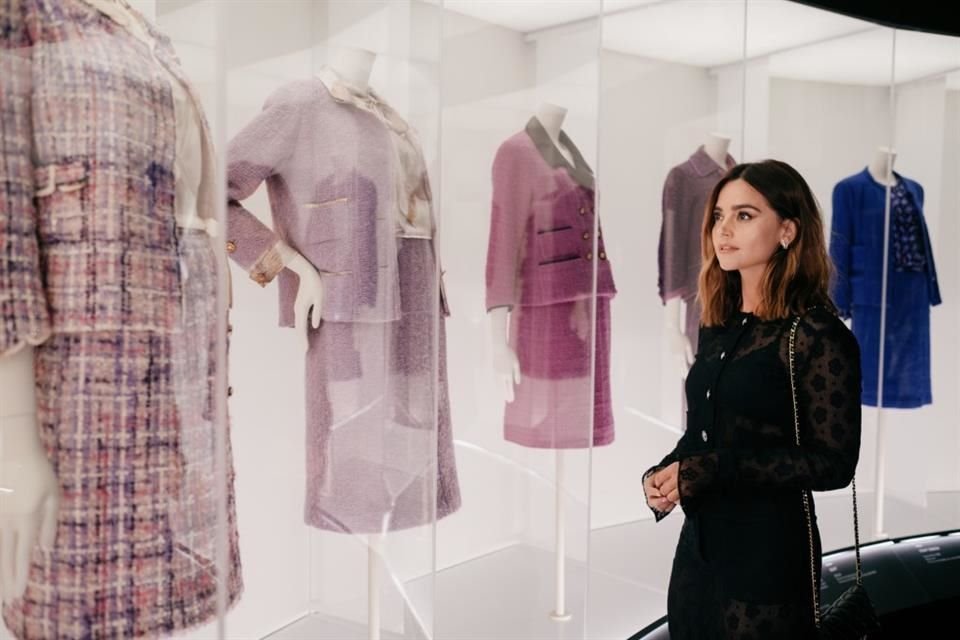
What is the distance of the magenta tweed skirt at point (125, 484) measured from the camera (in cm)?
139

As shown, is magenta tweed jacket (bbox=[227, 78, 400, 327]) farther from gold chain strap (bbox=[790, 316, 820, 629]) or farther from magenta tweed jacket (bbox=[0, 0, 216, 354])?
gold chain strap (bbox=[790, 316, 820, 629])

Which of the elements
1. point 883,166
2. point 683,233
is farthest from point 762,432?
point 883,166

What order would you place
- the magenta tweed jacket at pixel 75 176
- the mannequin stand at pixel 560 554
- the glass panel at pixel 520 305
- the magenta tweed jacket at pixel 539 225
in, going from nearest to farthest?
the magenta tweed jacket at pixel 75 176 → the glass panel at pixel 520 305 → the magenta tweed jacket at pixel 539 225 → the mannequin stand at pixel 560 554

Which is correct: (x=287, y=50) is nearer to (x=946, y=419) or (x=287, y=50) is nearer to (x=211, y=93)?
(x=211, y=93)

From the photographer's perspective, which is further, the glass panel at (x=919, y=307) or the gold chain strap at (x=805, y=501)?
the glass panel at (x=919, y=307)

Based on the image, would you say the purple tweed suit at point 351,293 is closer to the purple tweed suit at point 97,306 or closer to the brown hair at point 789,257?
the purple tweed suit at point 97,306

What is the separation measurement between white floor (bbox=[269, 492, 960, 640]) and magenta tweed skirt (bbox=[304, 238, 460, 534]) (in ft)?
0.72

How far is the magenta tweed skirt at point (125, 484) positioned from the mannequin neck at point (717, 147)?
2196 mm

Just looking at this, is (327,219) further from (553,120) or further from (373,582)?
(553,120)

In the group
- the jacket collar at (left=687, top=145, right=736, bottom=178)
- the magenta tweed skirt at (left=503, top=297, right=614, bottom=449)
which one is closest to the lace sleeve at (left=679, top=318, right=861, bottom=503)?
the magenta tweed skirt at (left=503, top=297, right=614, bottom=449)

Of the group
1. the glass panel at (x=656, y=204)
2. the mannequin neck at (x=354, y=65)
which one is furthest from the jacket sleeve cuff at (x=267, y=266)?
the glass panel at (x=656, y=204)

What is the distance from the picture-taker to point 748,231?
6.62 ft

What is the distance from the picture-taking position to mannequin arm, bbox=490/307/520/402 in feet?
8.58

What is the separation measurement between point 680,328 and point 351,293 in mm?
1557
